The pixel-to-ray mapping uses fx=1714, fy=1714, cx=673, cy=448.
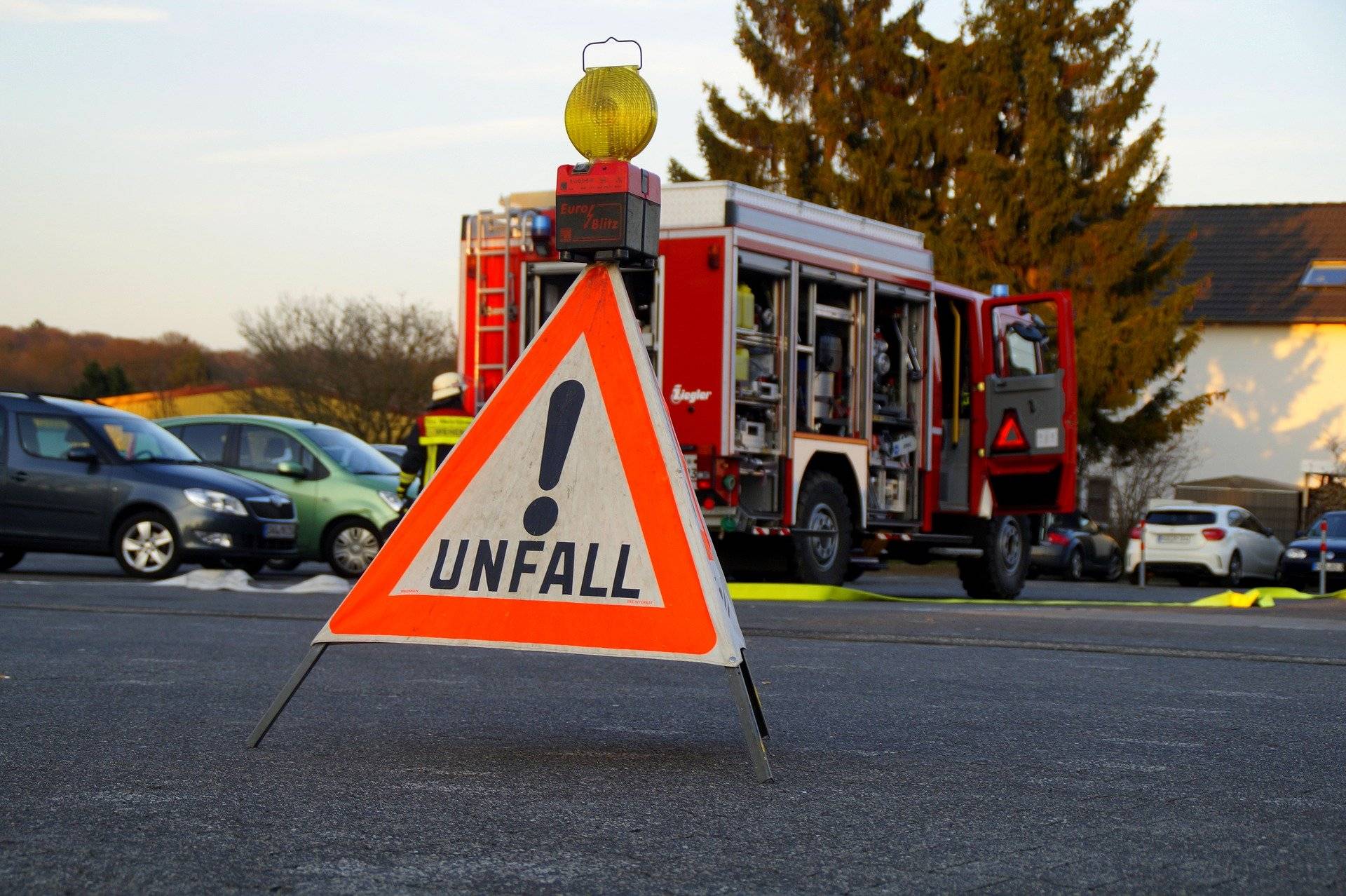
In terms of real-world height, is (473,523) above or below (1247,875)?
above

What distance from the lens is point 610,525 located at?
197 inches

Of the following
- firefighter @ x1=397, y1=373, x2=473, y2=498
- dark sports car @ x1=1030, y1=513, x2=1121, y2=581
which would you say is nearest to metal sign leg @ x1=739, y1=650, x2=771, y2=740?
firefighter @ x1=397, y1=373, x2=473, y2=498

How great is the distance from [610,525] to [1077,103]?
33069mm

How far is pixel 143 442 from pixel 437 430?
4626 mm

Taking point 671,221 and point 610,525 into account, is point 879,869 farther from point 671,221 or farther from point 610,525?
point 671,221

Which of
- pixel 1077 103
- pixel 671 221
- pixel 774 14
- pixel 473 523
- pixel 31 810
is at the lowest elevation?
pixel 31 810

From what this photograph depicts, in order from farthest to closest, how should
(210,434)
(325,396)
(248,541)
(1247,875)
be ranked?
(325,396) → (210,434) → (248,541) → (1247,875)

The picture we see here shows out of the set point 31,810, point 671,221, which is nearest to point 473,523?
point 31,810

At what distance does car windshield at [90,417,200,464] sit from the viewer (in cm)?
1625

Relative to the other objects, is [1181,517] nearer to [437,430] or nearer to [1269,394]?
[437,430]

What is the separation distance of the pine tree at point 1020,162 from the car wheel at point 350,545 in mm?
20398

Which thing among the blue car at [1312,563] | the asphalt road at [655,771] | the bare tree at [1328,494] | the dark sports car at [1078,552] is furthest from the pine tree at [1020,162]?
the asphalt road at [655,771]

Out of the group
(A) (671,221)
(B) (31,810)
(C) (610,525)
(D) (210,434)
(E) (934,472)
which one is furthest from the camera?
(D) (210,434)

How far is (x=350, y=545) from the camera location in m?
17.7
